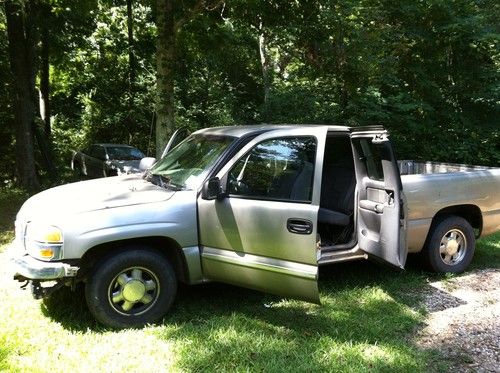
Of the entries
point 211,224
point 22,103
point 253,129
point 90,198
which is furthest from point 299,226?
point 22,103

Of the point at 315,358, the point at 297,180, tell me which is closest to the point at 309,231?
the point at 297,180

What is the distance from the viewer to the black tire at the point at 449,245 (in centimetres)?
607

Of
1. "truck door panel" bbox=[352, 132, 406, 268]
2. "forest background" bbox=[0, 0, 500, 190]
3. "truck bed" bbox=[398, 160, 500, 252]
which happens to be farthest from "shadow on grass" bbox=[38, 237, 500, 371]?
"forest background" bbox=[0, 0, 500, 190]

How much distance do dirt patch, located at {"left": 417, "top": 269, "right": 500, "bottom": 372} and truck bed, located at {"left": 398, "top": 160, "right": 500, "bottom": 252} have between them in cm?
67

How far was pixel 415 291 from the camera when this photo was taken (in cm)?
563

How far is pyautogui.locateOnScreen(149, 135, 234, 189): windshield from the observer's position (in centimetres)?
470

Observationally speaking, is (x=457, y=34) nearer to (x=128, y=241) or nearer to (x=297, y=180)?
(x=297, y=180)

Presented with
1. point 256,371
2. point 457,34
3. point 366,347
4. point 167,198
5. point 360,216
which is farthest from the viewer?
point 457,34

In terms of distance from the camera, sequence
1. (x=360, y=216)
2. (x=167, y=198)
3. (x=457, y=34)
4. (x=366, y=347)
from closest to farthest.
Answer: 1. (x=366, y=347)
2. (x=167, y=198)
3. (x=360, y=216)
4. (x=457, y=34)

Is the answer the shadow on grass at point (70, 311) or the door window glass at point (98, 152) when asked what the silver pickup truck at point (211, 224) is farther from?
the door window glass at point (98, 152)

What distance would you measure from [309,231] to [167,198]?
1.31 metres

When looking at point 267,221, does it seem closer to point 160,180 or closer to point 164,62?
point 160,180

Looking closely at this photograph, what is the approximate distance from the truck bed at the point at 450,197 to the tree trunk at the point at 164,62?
5.17 meters

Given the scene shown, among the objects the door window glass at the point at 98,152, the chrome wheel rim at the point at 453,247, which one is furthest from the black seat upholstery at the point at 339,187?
the door window glass at the point at 98,152
